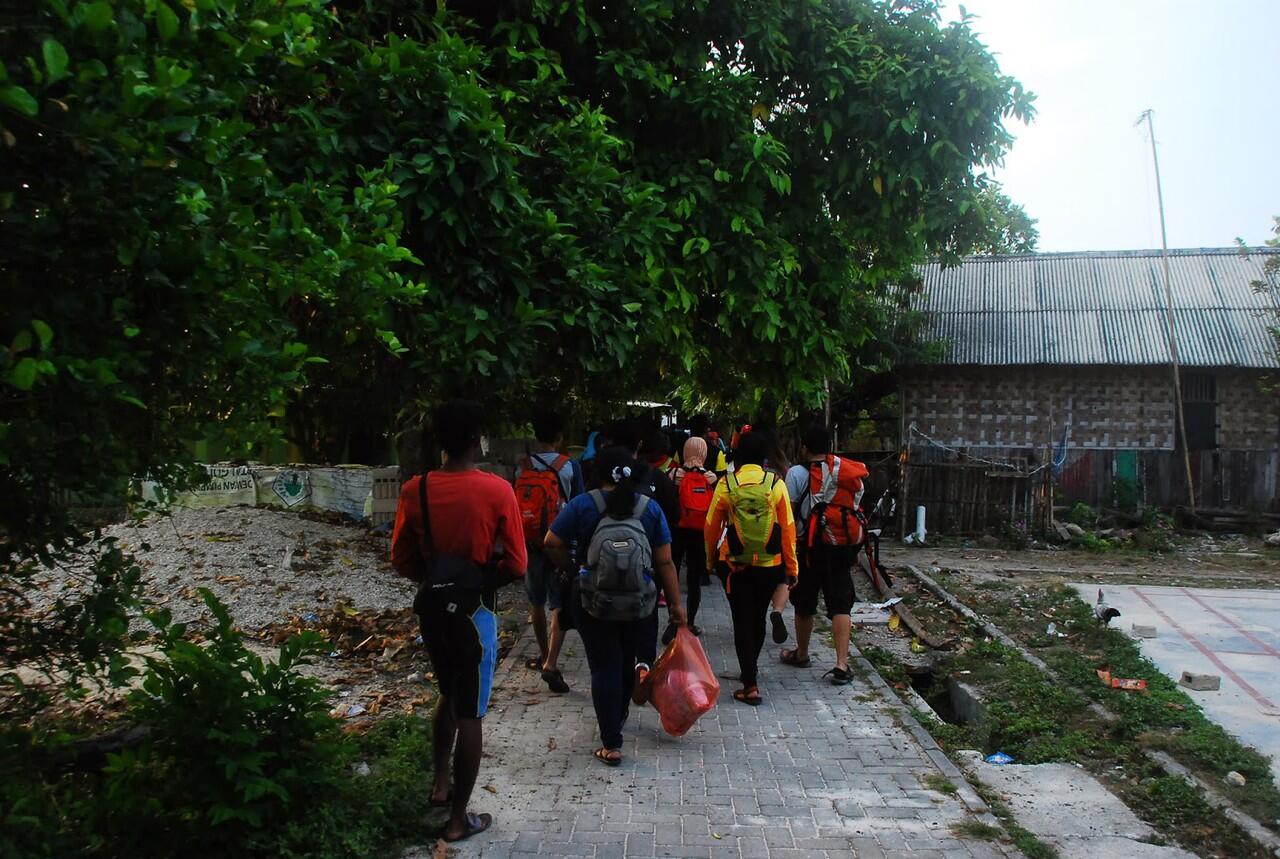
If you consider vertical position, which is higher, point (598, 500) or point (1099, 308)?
point (1099, 308)

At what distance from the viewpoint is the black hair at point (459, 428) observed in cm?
447

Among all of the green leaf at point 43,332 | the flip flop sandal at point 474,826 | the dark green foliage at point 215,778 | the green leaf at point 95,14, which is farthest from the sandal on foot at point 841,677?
the green leaf at point 95,14

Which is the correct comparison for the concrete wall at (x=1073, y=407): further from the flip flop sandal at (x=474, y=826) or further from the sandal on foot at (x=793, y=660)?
the flip flop sandal at (x=474, y=826)

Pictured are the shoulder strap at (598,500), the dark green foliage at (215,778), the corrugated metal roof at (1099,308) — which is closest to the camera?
the dark green foliage at (215,778)

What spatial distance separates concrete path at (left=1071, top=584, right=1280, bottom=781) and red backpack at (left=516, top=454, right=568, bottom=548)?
14.9 feet

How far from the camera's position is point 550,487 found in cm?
715

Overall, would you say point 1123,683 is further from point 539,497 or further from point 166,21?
point 166,21

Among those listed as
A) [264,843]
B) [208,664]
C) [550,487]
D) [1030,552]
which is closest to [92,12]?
[208,664]

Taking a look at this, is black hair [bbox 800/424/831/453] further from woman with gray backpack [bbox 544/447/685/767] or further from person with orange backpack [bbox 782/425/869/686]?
woman with gray backpack [bbox 544/447/685/767]

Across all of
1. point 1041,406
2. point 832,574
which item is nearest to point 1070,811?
point 832,574

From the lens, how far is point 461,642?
4.34 m

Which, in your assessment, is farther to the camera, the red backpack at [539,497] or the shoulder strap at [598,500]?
the red backpack at [539,497]

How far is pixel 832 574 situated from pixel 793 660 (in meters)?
1.00

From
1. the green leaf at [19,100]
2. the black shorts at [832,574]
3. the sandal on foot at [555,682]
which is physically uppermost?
the green leaf at [19,100]
